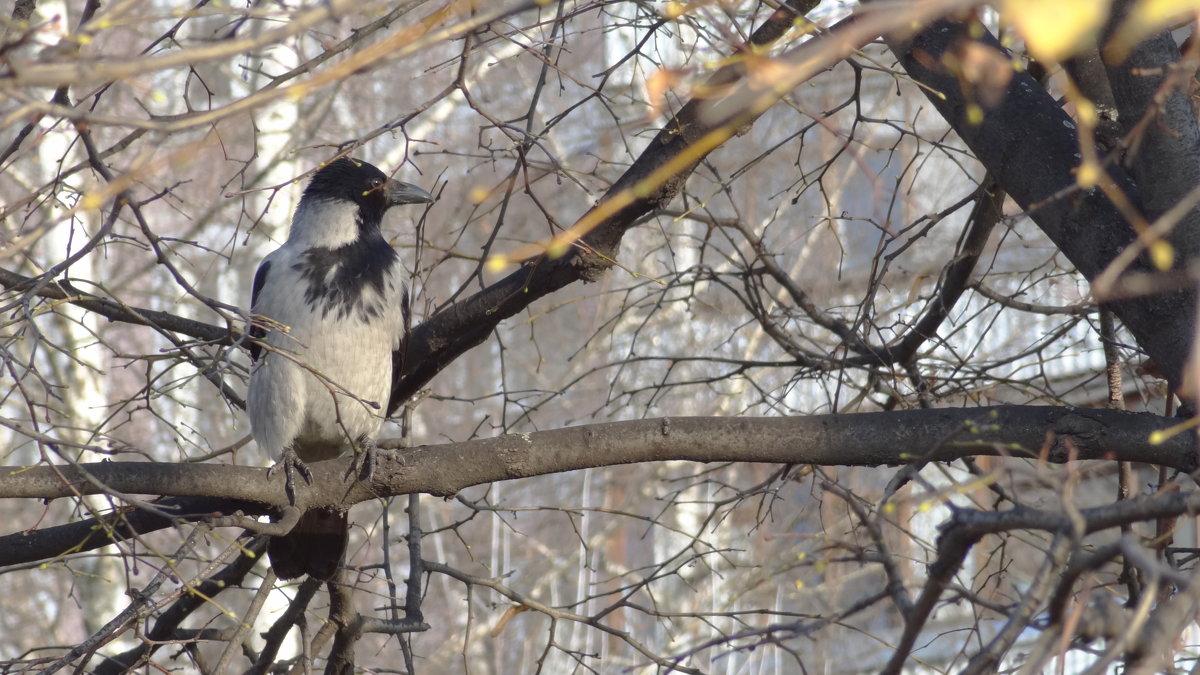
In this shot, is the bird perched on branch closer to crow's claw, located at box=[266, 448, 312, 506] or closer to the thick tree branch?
crow's claw, located at box=[266, 448, 312, 506]

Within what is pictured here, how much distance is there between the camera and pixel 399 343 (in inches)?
180

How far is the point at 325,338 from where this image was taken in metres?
4.39

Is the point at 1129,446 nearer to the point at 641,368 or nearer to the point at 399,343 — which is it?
the point at 399,343

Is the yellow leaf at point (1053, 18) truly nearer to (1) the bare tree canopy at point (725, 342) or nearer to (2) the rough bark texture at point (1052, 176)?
(1) the bare tree canopy at point (725, 342)

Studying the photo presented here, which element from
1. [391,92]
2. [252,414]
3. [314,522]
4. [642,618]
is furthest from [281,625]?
[391,92]

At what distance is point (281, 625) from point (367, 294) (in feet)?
4.19

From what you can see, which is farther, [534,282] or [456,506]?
[456,506]

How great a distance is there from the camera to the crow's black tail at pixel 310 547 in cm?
407

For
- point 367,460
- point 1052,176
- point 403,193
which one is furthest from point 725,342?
point 1052,176

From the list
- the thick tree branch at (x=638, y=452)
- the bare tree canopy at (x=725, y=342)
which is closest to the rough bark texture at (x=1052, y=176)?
the bare tree canopy at (x=725, y=342)

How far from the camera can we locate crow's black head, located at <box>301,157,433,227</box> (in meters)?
4.86

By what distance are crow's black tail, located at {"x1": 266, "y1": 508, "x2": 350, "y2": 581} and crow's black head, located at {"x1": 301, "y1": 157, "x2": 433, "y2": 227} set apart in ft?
4.16

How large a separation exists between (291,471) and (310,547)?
1.84 feet

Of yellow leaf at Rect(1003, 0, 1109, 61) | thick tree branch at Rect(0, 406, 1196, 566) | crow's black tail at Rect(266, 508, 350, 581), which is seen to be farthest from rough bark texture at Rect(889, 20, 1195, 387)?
crow's black tail at Rect(266, 508, 350, 581)
